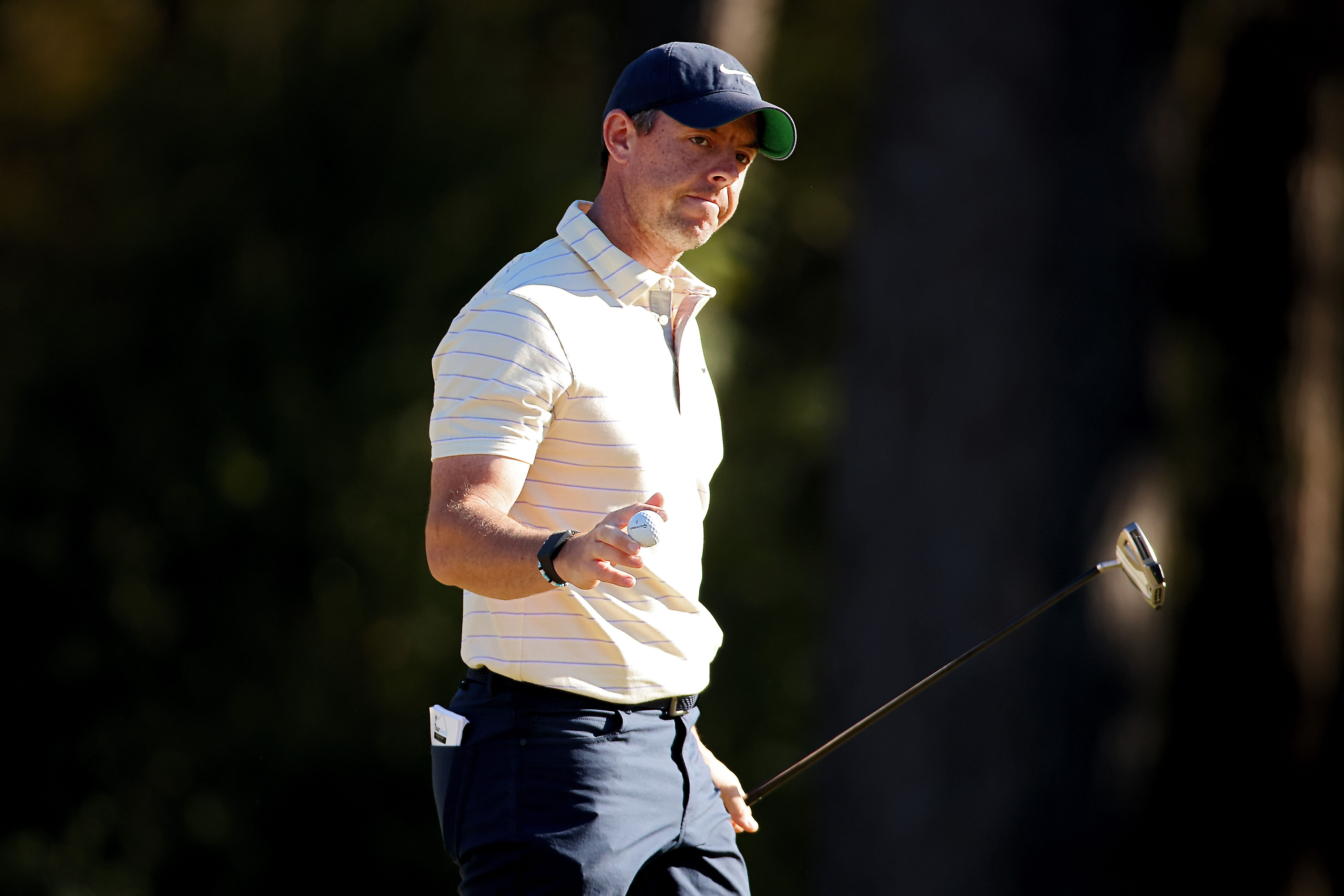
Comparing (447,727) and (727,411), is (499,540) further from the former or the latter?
(727,411)

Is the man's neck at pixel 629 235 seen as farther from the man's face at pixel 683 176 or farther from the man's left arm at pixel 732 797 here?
the man's left arm at pixel 732 797

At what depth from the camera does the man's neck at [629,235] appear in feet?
8.16

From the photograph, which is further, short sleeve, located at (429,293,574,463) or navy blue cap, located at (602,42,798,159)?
navy blue cap, located at (602,42,798,159)

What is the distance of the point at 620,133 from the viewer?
2459 millimetres

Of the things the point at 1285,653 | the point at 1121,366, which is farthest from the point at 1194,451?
the point at 1121,366

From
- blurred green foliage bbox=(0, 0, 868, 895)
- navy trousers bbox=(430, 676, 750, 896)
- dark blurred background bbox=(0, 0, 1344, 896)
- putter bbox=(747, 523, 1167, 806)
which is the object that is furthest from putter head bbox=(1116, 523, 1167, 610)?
blurred green foliage bbox=(0, 0, 868, 895)

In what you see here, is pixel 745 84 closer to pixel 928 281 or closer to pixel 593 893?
pixel 593 893

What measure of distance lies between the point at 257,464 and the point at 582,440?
5.30m

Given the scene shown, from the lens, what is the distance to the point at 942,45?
6.39 m

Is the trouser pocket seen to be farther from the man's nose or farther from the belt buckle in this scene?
the man's nose

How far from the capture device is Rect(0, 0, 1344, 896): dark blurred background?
625 cm

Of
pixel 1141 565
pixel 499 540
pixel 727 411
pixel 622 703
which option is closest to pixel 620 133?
pixel 499 540

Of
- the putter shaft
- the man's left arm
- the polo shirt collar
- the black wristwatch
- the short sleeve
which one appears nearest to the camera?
the black wristwatch

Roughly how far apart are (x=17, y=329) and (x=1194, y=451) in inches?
225
